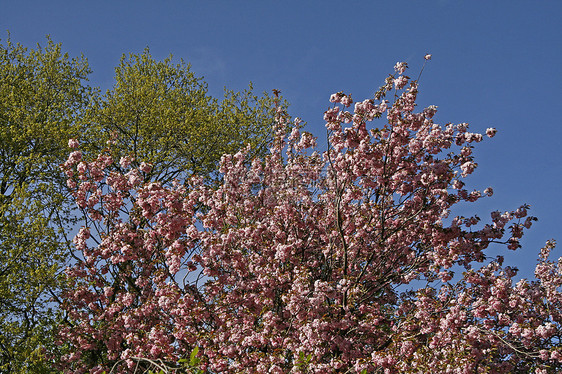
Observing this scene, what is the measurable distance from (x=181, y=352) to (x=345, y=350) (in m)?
3.61

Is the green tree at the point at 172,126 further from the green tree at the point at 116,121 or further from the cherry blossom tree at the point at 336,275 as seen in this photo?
the cherry blossom tree at the point at 336,275

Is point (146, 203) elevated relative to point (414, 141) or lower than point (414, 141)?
lower

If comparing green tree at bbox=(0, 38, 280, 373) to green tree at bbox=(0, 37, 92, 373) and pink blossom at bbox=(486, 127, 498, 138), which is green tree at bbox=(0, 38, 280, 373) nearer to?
green tree at bbox=(0, 37, 92, 373)

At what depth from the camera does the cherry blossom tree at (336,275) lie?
33.9 feet

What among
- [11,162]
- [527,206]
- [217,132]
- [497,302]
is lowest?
[497,302]

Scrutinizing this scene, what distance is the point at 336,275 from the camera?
12047mm

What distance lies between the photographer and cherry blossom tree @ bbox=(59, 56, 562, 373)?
1034cm

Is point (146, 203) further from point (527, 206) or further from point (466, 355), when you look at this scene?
point (527, 206)

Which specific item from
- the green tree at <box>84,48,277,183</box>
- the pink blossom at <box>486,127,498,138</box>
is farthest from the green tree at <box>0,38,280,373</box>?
the pink blossom at <box>486,127,498,138</box>

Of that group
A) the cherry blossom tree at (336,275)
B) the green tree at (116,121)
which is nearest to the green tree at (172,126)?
the green tree at (116,121)

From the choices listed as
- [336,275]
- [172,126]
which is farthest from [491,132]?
[172,126]

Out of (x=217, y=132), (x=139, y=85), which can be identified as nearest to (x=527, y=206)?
(x=217, y=132)

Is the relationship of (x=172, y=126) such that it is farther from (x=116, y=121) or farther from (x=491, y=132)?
(x=491, y=132)

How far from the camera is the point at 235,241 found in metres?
13.6
